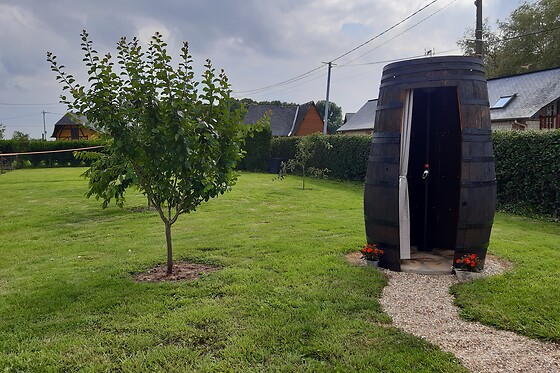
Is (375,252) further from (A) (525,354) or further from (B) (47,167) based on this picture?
(B) (47,167)

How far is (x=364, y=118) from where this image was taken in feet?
102

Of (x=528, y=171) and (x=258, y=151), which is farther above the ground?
(x=258, y=151)

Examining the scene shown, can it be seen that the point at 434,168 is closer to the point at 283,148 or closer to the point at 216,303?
the point at 216,303

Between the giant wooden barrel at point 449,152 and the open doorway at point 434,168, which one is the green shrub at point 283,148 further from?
the giant wooden barrel at point 449,152

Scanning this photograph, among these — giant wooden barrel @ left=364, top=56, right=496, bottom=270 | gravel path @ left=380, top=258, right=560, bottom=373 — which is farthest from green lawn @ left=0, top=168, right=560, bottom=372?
giant wooden barrel @ left=364, top=56, right=496, bottom=270

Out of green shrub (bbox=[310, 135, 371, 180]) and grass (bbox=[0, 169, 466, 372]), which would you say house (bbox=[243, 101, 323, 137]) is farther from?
grass (bbox=[0, 169, 466, 372])

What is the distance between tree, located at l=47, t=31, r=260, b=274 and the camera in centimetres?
386

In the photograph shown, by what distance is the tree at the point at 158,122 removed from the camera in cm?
386

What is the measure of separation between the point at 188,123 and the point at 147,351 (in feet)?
7.27

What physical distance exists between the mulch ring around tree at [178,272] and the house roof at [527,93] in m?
16.2

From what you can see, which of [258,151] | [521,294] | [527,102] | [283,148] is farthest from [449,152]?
[258,151]

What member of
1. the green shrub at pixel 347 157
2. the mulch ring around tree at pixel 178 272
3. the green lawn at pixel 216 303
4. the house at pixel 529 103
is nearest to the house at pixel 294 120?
the house at pixel 529 103

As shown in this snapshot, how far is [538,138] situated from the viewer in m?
8.80

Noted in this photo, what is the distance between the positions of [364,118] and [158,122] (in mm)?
28464
